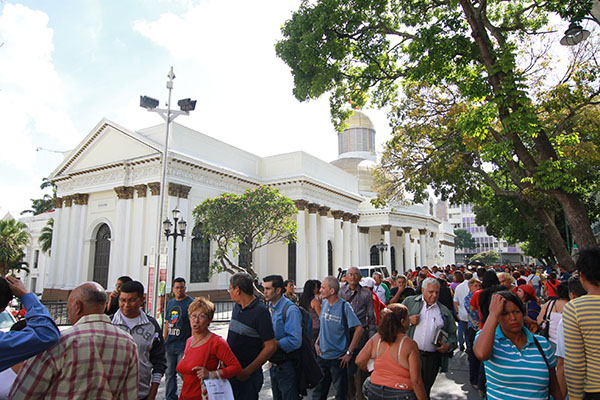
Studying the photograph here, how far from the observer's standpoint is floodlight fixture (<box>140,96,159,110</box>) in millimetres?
15975

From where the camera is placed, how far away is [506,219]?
82.8ft

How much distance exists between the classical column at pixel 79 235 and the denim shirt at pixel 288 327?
2135 cm

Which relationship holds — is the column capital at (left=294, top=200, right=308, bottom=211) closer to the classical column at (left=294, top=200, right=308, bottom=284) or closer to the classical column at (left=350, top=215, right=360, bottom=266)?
the classical column at (left=294, top=200, right=308, bottom=284)

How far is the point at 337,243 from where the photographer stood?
2992 centimetres

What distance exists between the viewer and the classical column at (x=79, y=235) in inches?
866

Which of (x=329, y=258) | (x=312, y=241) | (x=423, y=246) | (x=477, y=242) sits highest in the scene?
(x=477, y=242)

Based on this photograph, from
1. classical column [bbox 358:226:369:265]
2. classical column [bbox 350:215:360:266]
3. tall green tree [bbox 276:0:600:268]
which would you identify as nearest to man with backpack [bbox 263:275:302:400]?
tall green tree [bbox 276:0:600:268]

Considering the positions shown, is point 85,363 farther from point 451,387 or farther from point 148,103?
point 148,103

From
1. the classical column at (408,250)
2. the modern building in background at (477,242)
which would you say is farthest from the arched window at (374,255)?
the modern building in background at (477,242)

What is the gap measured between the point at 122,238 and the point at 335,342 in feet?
60.7

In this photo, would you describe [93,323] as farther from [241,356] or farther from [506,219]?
[506,219]

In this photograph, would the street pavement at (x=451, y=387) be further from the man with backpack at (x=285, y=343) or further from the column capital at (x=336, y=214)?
the column capital at (x=336, y=214)

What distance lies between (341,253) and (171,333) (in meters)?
24.7

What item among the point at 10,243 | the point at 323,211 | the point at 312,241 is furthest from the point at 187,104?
the point at 10,243
